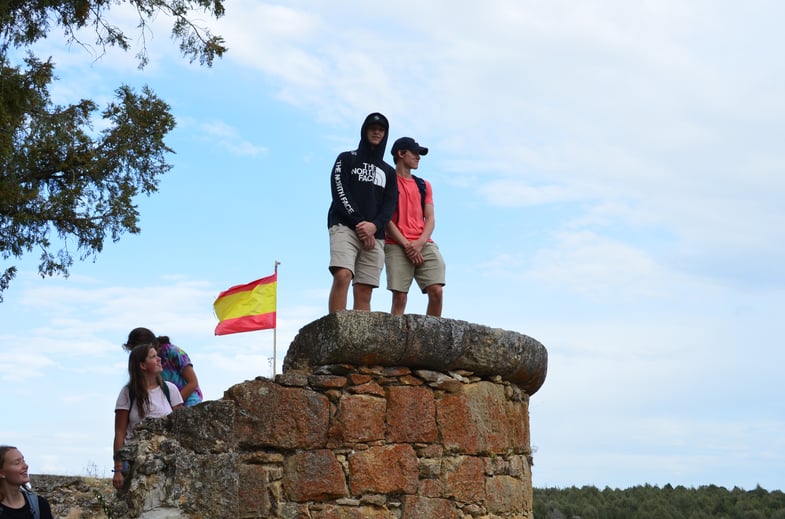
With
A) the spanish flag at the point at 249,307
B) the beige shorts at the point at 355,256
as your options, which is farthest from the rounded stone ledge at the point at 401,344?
the spanish flag at the point at 249,307

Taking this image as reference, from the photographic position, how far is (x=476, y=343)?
6.29m

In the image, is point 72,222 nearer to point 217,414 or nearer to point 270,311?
point 270,311

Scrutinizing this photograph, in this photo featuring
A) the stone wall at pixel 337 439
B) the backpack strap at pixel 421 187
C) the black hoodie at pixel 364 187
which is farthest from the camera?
the backpack strap at pixel 421 187

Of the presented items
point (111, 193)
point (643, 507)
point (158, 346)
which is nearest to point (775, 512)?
point (643, 507)

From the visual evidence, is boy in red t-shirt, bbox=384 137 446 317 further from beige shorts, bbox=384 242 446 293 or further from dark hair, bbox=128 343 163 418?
dark hair, bbox=128 343 163 418

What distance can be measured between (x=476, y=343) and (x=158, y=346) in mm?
2246

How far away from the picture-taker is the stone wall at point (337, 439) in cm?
564

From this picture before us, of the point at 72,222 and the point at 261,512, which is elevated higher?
the point at 72,222

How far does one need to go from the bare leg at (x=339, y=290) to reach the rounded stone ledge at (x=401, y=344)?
39 cm

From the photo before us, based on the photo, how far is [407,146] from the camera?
23.8 ft

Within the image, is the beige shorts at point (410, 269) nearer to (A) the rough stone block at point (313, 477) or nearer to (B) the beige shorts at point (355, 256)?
(B) the beige shorts at point (355, 256)

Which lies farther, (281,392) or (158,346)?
(158,346)

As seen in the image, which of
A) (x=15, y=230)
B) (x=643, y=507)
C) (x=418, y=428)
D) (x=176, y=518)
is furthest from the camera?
(x=643, y=507)

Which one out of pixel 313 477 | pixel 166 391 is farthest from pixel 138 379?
pixel 313 477
